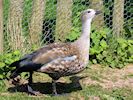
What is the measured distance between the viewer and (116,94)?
625 cm

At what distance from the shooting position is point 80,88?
20.9 feet

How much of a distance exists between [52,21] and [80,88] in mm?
1329

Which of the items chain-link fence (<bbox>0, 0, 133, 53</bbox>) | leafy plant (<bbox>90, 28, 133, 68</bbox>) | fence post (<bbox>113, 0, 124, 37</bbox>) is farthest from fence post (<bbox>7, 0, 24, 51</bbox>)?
fence post (<bbox>113, 0, 124, 37</bbox>)

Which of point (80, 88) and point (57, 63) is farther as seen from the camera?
point (80, 88)

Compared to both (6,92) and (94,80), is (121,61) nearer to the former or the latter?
(94,80)

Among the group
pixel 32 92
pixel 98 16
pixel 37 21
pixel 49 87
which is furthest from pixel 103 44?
pixel 32 92

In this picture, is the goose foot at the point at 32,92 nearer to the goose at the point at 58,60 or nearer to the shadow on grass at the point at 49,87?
the shadow on grass at the point at 49,87

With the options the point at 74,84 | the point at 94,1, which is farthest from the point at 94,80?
the point at 94,1

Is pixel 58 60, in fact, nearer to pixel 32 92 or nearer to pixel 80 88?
pixel 32 92

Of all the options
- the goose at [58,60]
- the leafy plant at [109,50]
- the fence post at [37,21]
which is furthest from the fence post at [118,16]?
the goose at [58,60]

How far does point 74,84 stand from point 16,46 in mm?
962

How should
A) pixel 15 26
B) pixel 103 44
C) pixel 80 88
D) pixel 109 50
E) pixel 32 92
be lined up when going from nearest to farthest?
pixel 32 92
pixel 80 88
pixel 15 26
pixel 103 44
pixel 109 50

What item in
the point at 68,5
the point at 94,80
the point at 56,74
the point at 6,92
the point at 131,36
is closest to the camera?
the point at 56,74

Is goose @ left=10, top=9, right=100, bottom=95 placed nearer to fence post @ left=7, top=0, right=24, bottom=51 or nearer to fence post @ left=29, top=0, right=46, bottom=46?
fence post @ left=7, top=0, right=24, bottom=51
